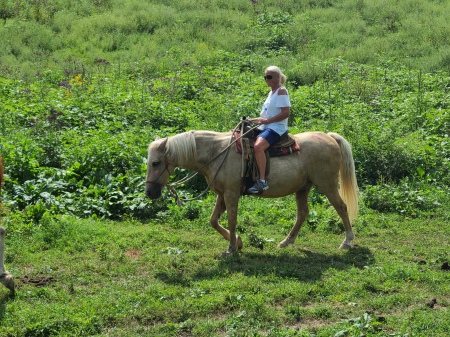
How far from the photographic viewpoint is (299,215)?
985cm

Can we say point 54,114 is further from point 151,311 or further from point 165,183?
point 151,311

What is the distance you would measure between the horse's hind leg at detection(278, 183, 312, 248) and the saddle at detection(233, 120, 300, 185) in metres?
0.81

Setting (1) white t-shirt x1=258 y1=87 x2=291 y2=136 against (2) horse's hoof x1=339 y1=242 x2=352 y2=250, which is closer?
(1) white t-shirt x1=258 y1=87 x2=291 y2=136

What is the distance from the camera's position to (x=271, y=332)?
6535 mm

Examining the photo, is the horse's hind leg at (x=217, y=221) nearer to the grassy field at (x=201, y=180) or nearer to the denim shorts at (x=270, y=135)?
the grassy field at (x=201, y=180)

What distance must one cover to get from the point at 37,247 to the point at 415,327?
528cm

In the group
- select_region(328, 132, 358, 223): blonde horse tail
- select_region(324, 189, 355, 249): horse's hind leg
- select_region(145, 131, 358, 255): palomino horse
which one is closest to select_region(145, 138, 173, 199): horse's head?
select_region(145, 131, 358, 255): palomino horse

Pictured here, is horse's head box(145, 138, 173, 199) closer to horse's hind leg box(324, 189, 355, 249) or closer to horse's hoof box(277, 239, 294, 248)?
horse's hoof box(277, 239, 294, 248)

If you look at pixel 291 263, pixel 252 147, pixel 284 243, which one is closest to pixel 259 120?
pixel 252 147

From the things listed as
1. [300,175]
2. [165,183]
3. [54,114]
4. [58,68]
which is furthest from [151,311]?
[58,68]

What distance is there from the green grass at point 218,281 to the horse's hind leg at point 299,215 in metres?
0.17

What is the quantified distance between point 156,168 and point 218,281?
192 centimetres

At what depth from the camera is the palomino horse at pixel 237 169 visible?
8.94 metres

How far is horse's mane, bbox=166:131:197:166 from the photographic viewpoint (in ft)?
29.3
